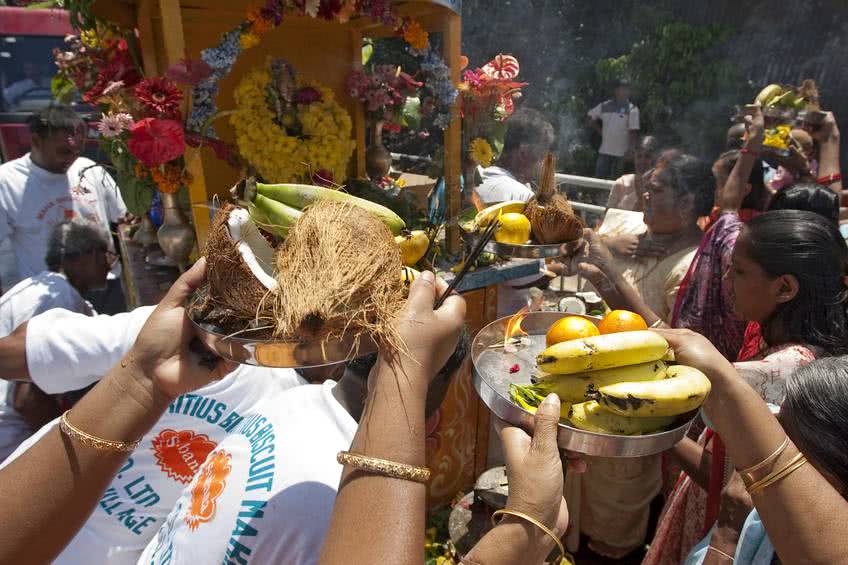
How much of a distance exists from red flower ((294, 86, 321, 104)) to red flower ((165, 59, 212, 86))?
62 centimetres

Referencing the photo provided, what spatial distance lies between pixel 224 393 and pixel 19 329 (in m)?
0.90

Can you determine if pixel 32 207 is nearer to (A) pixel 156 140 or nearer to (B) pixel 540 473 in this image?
(A) pixel 156 140

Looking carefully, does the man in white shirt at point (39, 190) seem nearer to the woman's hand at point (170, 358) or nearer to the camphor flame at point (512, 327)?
the woman's hand at point (170, 358)

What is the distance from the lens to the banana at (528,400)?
A: 53.9 inches

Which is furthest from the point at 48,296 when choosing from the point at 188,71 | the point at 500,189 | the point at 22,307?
the point at 500,189

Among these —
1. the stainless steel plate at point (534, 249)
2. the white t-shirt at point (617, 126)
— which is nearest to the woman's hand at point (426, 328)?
the stainless steel plate at point (534, 249)

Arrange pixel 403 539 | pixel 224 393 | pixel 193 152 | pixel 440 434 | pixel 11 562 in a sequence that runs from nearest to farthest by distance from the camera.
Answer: pixel 403 539 < pixel 11 562 < pixel 224 393 < pixel 193 152 < pixel 440 434

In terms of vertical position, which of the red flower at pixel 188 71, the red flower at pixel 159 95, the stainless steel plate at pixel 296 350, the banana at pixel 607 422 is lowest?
the banana at pixel 607 422

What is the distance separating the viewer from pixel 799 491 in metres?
1.26

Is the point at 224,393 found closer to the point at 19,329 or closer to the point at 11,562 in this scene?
the point at 11,562

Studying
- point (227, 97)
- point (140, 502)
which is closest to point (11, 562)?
point (140, 502)

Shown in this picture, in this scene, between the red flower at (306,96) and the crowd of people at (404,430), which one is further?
the red flower at (306,96)

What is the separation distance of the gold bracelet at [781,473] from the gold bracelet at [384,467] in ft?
3.01

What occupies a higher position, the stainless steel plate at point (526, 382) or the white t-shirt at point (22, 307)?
the stainless steel plate at point (526, 382)
